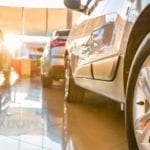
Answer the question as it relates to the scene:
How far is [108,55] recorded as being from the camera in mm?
2494

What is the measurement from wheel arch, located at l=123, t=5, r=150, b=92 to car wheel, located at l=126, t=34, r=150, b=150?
0.09m

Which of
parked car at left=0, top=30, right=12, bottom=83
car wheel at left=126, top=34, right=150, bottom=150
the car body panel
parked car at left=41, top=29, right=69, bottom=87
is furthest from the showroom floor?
parked car at left=0, top=30, right=12, bottom=83

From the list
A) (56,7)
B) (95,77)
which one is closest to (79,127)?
(95,77)

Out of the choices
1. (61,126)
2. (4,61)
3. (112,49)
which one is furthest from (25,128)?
(4,61)

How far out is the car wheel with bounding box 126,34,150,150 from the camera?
190cm

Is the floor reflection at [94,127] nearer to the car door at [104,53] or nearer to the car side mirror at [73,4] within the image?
the car door at [104,53]

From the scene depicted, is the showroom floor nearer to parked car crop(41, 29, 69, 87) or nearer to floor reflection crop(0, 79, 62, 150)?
floor reflection crop(0, 79, 62, 150)

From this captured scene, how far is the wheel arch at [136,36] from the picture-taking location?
194cm

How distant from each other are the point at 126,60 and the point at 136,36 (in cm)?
17

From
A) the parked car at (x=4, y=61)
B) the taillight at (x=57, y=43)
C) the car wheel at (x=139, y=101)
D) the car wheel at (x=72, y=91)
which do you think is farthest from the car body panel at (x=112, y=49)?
the parked car at (x=4, y=61)

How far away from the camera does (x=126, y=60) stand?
2141 mm

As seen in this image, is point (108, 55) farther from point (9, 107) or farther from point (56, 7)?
point (56, 7)

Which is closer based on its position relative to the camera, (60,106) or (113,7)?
(113,7)

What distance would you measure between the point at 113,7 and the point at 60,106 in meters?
2.45
